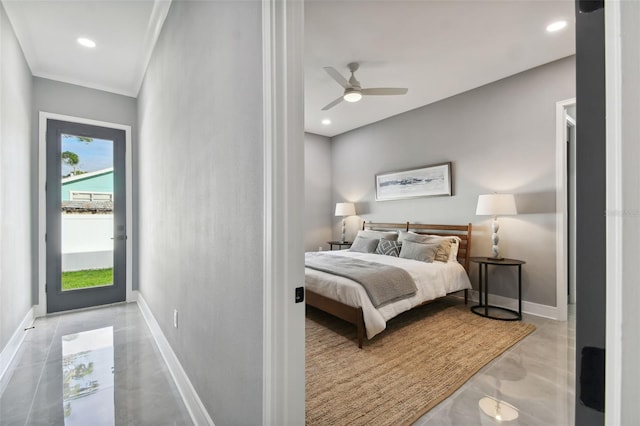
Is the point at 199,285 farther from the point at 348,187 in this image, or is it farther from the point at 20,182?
the point at 348,187

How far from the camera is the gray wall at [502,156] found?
3.30m

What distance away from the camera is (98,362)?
2.39m

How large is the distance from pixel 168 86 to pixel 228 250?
1.87 m

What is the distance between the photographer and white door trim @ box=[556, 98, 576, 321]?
3.18 meters

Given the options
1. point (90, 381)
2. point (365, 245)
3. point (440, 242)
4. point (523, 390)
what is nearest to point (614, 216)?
point (523, 390)

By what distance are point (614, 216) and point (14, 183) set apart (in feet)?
13.3

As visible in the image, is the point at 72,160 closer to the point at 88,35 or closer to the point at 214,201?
the point at 88,35

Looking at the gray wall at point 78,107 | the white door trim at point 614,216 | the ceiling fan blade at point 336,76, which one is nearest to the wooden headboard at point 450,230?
the ceiling fan blade at point 336,76

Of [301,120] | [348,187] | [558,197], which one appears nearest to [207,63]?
[301,120]

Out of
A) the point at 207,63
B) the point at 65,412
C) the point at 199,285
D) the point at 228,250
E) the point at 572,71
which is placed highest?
the point at 572,71

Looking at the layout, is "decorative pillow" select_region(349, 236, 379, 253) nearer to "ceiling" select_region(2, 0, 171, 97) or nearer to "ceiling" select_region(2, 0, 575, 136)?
"ceiling" select_region(2, 0, 575, 136)

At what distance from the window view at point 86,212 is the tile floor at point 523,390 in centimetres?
420

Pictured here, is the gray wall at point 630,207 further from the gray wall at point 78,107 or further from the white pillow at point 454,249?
the gray wall at point 78,107

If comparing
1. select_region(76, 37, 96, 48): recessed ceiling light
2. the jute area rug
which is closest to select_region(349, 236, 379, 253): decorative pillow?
the jute area rug
